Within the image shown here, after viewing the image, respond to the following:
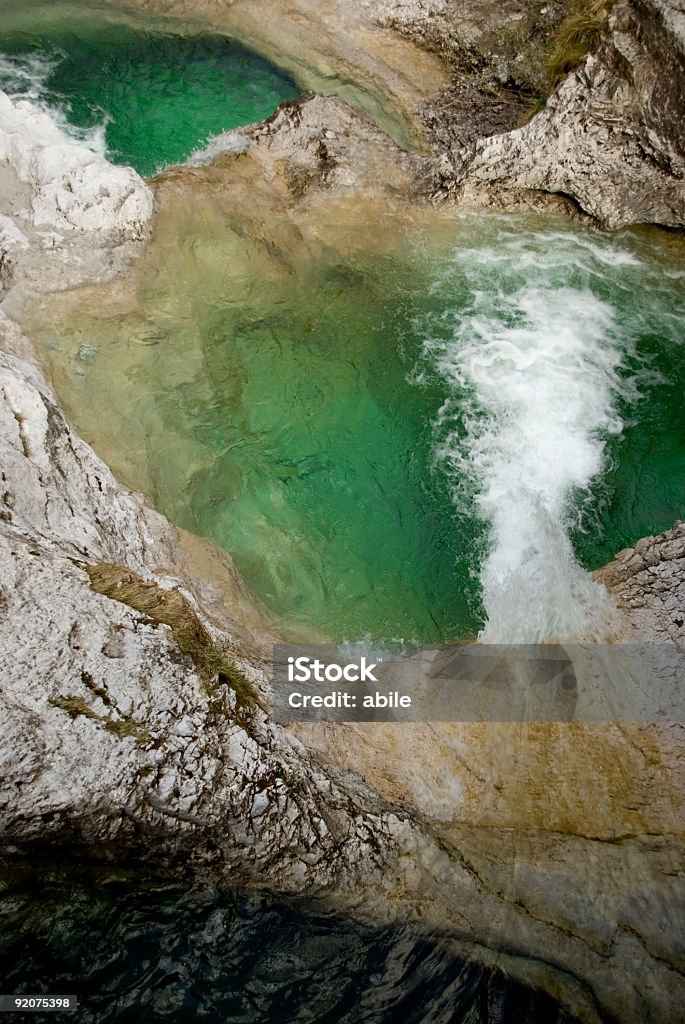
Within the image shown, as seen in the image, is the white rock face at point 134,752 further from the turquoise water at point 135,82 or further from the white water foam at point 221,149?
the turquoise water at point 135,82

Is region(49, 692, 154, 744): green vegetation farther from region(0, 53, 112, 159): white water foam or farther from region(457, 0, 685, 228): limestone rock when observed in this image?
region(0, 53, 112, 159): white water foam

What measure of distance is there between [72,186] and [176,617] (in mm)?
4701

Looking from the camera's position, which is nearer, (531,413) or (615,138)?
(531,413)

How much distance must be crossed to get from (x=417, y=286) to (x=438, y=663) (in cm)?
431

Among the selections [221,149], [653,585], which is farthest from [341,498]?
[221,149]

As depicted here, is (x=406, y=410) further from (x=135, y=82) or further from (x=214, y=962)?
(x=135, y=82)

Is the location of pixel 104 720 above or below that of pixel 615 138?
below

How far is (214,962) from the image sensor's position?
3393 millimetres

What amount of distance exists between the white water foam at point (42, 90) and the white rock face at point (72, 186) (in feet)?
8.29

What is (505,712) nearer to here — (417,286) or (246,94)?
(417,286)

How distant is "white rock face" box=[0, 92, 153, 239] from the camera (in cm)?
680

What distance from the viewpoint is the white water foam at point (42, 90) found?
944 cm

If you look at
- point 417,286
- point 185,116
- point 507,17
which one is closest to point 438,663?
point 417,286

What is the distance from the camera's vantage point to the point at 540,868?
13.8 feet
